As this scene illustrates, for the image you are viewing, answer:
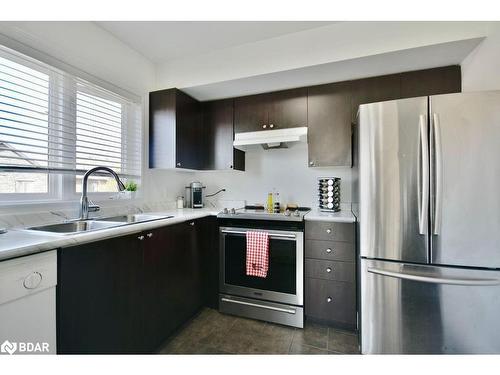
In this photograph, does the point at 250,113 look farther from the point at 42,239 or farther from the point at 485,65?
the point at 42,239

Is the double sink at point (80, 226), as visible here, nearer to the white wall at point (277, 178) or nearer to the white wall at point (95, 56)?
the white wall at point (95, 56)

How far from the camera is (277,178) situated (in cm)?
256

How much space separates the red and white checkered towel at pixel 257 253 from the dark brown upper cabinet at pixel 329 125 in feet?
2.78

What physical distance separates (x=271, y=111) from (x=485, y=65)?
61.3 inches

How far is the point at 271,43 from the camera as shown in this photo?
194cm

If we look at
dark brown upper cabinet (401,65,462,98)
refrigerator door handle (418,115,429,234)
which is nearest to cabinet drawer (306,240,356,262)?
refrigerator door handle (418,115,429,234)

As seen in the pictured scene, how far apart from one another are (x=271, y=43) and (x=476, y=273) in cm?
213

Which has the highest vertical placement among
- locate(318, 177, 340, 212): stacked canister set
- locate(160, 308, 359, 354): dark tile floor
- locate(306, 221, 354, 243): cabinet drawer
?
locate(318, 177, 340, 212): stacked canister set

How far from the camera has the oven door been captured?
1.86 meters

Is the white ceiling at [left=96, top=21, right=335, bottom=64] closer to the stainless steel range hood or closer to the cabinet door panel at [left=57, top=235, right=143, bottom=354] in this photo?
the stainless steel range hood

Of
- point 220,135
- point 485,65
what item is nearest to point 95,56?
point 220,135

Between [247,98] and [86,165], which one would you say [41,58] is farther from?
[247,98]

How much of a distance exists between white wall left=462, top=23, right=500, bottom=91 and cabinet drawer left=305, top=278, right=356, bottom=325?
1641mm
